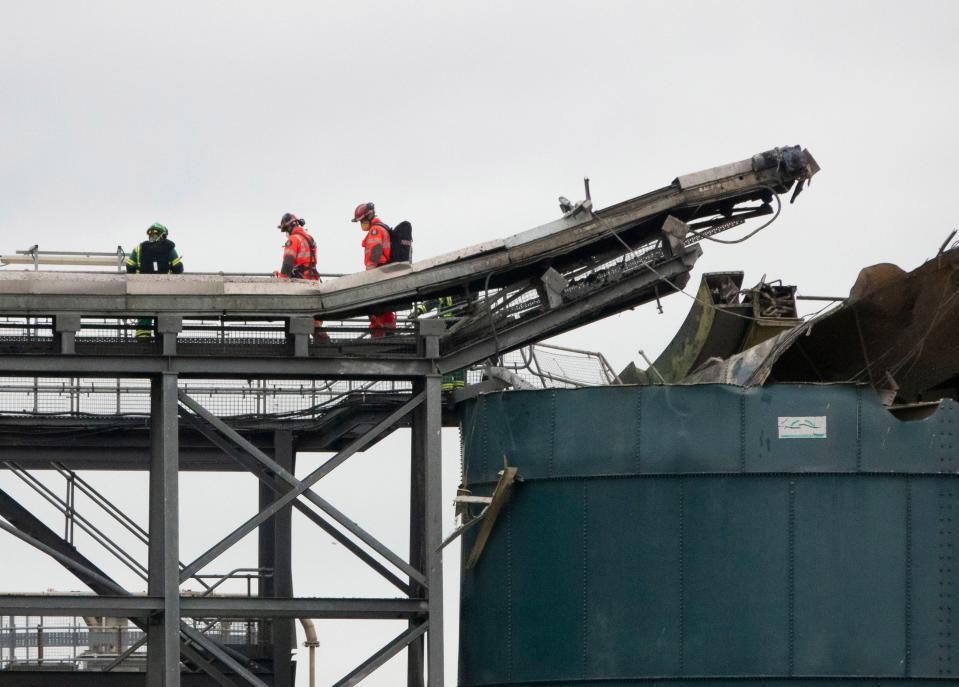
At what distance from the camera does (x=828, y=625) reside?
37250 mm

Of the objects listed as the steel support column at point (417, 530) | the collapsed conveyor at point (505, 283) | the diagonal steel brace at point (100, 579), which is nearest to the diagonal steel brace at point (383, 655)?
the steel support column at point (417, 530)

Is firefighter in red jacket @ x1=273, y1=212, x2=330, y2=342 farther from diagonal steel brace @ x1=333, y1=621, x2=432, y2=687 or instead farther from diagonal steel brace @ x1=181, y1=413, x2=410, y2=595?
diagonal steel brace @ x1=333, y1=621, x2=432, y2=687

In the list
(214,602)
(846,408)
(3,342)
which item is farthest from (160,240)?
(846,408)

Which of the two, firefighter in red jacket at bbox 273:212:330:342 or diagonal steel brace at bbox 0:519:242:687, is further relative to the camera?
firefighter in red jacket at bbox 273:212:330:342

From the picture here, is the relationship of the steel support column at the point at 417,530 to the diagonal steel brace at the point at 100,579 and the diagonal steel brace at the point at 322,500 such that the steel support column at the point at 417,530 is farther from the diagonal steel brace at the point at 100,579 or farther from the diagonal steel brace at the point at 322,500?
the diagonal steel brace at the point at 100,579

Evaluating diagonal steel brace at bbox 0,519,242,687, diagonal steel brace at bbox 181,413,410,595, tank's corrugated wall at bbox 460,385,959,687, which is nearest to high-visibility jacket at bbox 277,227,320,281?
diagonal steel brace at bbox 181,413,410,595

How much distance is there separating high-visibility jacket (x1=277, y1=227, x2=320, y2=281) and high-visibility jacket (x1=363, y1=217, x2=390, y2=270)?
1377mm

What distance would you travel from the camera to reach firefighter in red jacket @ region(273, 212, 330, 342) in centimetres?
4009

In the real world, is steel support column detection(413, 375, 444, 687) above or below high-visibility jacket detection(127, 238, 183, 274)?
below

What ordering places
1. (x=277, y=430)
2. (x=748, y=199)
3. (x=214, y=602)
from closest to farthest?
(x=214, y=602)
(x=748, y=199)
(x=277, y=430)

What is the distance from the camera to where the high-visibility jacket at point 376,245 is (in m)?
39.1

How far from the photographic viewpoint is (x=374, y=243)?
129 feet

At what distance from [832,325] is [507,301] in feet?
20.0

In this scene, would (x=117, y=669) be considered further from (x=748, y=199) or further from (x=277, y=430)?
(x=748, y=199)
